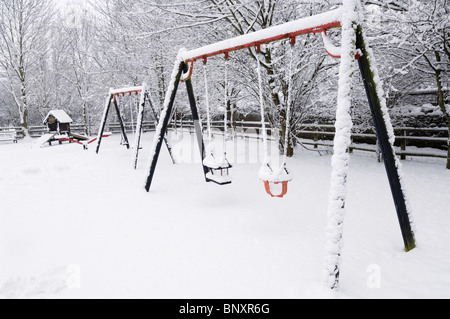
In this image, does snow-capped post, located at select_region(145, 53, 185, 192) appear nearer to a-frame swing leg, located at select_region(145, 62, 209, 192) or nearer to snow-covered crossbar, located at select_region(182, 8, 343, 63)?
a-frame swing leg, located at select_region(145, 62, 209, 192)

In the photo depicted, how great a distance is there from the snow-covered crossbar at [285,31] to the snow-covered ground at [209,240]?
2341mm

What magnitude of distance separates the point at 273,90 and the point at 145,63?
330 inches

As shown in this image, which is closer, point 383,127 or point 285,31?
point 383,127

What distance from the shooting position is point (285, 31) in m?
3.29

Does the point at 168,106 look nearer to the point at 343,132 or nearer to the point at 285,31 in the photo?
the point at 285,31

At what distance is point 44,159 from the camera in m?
9.45

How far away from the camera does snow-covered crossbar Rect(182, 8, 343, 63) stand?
9.30ft

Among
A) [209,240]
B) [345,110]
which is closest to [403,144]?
[345,110]

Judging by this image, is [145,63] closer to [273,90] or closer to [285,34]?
[273,90]

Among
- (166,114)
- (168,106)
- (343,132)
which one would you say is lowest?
(343,132)

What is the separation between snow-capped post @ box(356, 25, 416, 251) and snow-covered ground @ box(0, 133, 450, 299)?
36 centimetres

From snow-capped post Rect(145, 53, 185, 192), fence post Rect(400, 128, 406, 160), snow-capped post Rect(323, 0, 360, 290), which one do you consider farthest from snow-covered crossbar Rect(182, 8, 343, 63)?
fence post Rect(400, 128, 406, 160)

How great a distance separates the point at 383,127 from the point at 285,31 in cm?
149

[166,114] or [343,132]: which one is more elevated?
[166,114]
